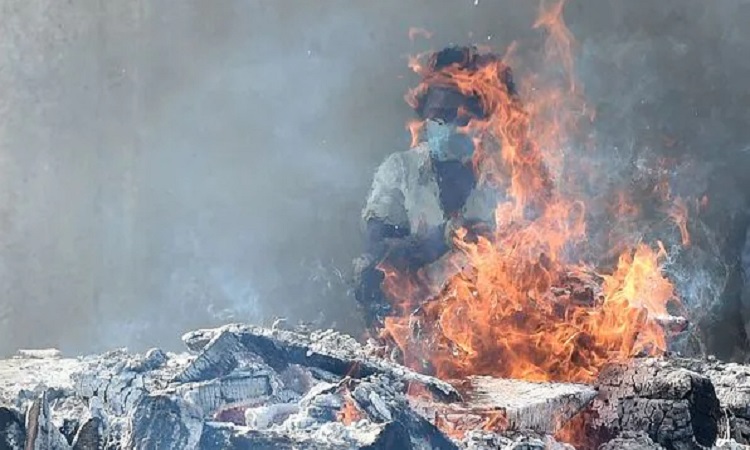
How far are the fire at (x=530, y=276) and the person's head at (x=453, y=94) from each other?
0.05 m

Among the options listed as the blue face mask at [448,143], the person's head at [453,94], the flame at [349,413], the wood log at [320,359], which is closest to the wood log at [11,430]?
the wood log at [320,359]

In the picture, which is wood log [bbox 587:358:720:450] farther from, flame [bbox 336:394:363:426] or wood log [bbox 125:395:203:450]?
wood log [bbox 125:395:203:450]

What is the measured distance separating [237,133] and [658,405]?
5.61m

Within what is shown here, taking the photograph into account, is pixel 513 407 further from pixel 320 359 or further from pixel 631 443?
pixel 320 359

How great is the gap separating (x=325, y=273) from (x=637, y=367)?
14.2 feet

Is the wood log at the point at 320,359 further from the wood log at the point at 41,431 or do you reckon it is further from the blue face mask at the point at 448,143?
the blue face mask at the point at 448,143

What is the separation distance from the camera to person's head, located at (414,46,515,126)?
7906 millimetres

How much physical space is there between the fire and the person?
3.5 inches

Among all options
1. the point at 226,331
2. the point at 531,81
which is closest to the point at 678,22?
the point at 531,81

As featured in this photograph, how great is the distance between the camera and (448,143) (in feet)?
26.2

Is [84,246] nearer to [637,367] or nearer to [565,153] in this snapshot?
[565,153]

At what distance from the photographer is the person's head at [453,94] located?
25.9 feet

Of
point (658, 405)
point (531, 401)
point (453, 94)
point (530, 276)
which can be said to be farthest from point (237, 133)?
point (658, 405)

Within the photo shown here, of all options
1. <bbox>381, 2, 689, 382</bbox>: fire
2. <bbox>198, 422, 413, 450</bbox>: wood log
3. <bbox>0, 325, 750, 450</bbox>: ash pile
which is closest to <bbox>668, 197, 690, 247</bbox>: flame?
<bbox>381, 2, 689, 382</bbox>: fire
